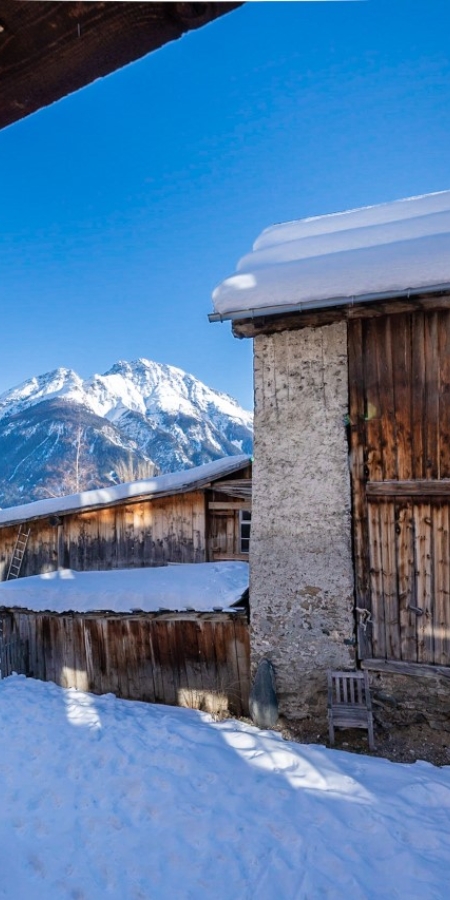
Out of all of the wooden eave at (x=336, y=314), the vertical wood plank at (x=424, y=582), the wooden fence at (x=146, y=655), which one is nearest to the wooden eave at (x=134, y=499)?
the wooden fence at (x=146, y=655)

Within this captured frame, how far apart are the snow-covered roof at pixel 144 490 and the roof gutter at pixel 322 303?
170 inches

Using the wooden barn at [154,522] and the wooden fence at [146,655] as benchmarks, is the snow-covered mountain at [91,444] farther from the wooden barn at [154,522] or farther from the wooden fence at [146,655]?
the wooden fence at [146,655]

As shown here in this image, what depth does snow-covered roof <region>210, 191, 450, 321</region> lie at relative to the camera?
5211 mm

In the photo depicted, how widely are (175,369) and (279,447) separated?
162m

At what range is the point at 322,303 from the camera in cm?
550

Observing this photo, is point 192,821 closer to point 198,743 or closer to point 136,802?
point 136,802

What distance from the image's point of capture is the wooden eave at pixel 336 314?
5398 mm

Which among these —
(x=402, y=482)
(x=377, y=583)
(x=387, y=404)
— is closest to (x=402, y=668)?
(x=377, y=583)

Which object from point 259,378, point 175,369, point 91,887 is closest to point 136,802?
point 91,887

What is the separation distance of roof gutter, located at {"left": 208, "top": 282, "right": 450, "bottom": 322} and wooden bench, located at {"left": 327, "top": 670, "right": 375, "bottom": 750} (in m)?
4.70

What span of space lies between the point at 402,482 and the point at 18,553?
382 inches

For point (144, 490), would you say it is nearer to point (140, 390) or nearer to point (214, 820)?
point (214, 820)

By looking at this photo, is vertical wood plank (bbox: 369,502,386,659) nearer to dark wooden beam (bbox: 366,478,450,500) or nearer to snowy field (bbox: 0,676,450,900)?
dark wooden beam (bbox: 366,478,450,500)

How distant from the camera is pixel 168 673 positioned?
25.2 feet
